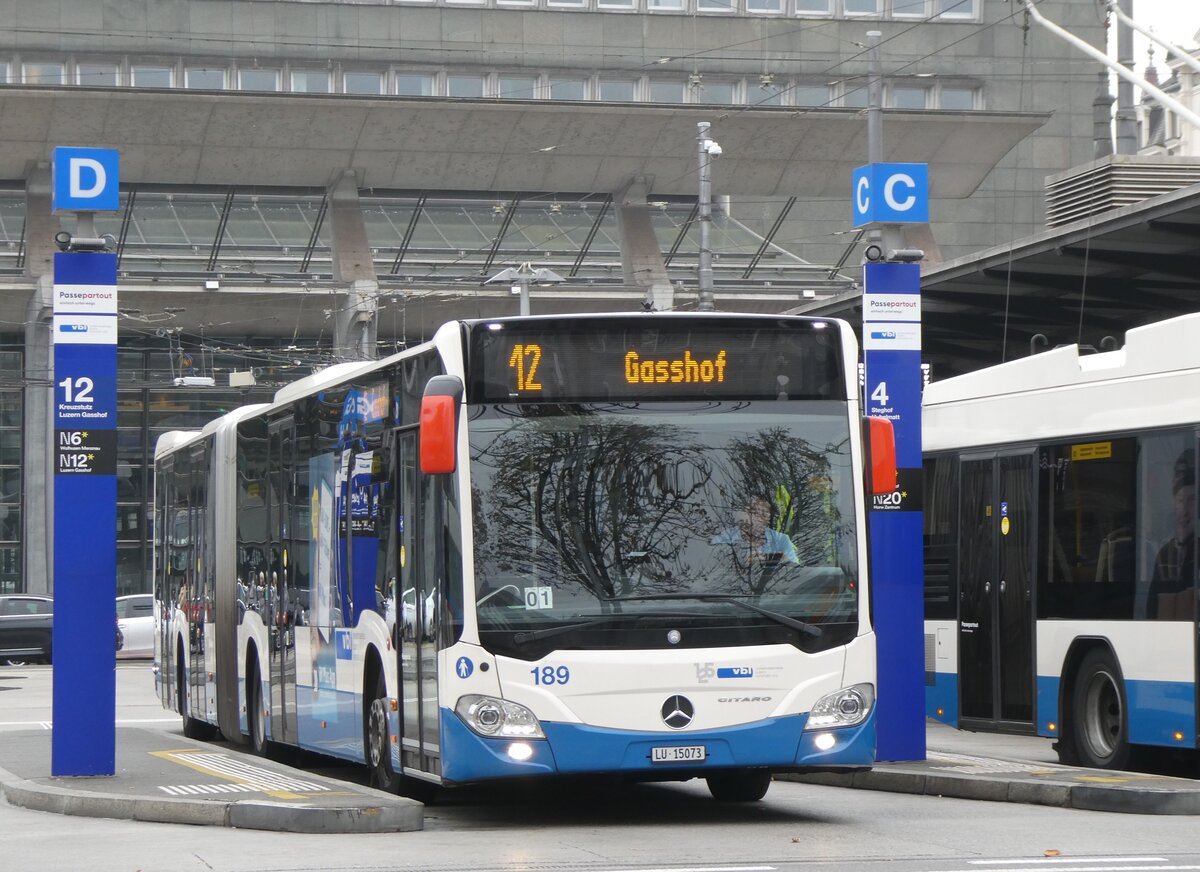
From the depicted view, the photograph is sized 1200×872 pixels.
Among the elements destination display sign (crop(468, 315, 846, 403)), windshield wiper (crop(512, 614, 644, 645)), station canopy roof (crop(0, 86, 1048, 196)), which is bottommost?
windshield wiper (crop(512, 614, 644, 645))

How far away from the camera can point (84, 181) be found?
46.1 ft

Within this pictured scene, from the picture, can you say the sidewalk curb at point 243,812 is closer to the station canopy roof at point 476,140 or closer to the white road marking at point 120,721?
the white road marking at point 120,721

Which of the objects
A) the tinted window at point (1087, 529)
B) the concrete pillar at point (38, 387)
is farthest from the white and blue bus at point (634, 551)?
the concrete pillar at point (38, 387)

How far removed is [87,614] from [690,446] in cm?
465

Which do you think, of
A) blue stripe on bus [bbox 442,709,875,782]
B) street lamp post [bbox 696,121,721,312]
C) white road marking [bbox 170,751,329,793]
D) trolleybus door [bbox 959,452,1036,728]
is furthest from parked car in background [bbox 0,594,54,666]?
blue stripe on bus [bbox 442,709,875,782]

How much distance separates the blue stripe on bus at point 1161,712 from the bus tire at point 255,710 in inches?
276

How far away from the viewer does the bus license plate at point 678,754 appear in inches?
436

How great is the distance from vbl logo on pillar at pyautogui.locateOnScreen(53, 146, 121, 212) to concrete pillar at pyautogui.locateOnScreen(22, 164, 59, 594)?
1076 inches

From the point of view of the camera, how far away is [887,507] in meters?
14.7

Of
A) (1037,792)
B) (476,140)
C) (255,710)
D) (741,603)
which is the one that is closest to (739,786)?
(1037,792)

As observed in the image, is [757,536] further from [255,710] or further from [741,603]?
[255,710]

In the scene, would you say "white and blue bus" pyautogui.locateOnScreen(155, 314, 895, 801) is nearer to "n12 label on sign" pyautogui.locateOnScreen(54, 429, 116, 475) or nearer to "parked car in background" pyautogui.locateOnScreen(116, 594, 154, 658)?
"n12 label on sign" pyautogui.locateOnScreen(54, 429, 116, 475)

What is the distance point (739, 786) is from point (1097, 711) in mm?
3250

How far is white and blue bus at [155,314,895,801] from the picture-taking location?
11.0m
